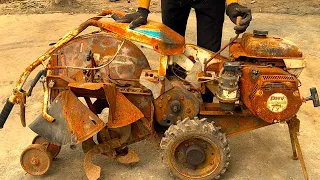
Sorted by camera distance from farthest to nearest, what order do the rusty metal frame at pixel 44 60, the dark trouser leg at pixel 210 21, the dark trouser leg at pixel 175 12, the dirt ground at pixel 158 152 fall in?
the dark trouser leg at pixel 175 12 → the dark trouser leg at pixel 210 21 → the dirt ground at pixel 158 152 → the rusty metal frame at pixel 44 60

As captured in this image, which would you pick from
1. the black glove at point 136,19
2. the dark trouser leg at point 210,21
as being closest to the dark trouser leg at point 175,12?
the dark trouser leg at point 210,21

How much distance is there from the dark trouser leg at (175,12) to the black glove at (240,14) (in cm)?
53

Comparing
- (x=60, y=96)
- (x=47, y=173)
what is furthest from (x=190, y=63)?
(x=47, y=173)

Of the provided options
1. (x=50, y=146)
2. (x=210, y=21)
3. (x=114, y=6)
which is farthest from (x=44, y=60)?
(x=114, y=6)

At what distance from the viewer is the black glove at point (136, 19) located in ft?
10.3

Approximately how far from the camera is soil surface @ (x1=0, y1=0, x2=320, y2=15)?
7.73 metres

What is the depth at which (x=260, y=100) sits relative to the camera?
294 cm

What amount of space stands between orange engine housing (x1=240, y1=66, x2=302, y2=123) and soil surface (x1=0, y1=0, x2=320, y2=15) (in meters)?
4.97

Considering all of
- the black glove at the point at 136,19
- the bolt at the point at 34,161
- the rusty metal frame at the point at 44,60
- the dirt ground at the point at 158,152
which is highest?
the black glove at the point at 136,19

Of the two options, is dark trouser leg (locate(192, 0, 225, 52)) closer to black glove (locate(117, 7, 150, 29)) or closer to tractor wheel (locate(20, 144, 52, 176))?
black glove (locate(117, 7, 150, 29))

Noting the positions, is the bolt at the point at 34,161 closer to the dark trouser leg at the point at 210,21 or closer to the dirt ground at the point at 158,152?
the dirt ground at the point at 158,152

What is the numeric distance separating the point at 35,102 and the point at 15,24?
9.58 feet

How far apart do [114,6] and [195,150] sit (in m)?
5.76

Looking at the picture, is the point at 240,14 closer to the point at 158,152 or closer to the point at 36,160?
the point at 158,152
